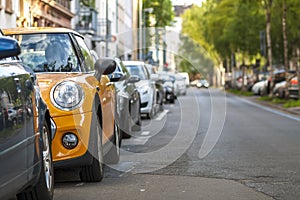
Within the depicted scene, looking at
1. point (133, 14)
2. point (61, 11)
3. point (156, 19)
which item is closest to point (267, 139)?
point (61, 11)

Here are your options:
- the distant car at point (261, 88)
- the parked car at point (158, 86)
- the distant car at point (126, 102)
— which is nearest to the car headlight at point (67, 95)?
the distant car at point (126, 102)

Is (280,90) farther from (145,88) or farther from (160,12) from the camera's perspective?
(160,12)

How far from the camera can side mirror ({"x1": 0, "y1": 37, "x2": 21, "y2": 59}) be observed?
5.36m

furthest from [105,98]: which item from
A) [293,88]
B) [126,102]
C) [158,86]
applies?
[293,88]

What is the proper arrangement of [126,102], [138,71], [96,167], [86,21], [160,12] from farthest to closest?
[160,12], [86,21], [138,71], [126,102], [96,167]

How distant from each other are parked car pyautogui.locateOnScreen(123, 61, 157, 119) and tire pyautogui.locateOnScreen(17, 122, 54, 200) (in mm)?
14322

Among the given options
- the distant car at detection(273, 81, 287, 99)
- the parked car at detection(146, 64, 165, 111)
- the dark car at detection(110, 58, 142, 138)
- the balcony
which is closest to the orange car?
the dark car at detection(110, 58, 142, 138)

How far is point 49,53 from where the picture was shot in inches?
365

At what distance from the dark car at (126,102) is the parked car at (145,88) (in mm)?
4230

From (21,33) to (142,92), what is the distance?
1207 centimetres

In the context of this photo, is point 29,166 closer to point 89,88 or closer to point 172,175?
point 89,88

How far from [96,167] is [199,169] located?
1.86m

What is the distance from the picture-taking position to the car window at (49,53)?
9.09 metres

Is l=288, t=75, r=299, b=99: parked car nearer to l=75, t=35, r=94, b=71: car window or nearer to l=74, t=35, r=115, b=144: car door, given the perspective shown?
l=74, t=35, r=115, b=144: car door
